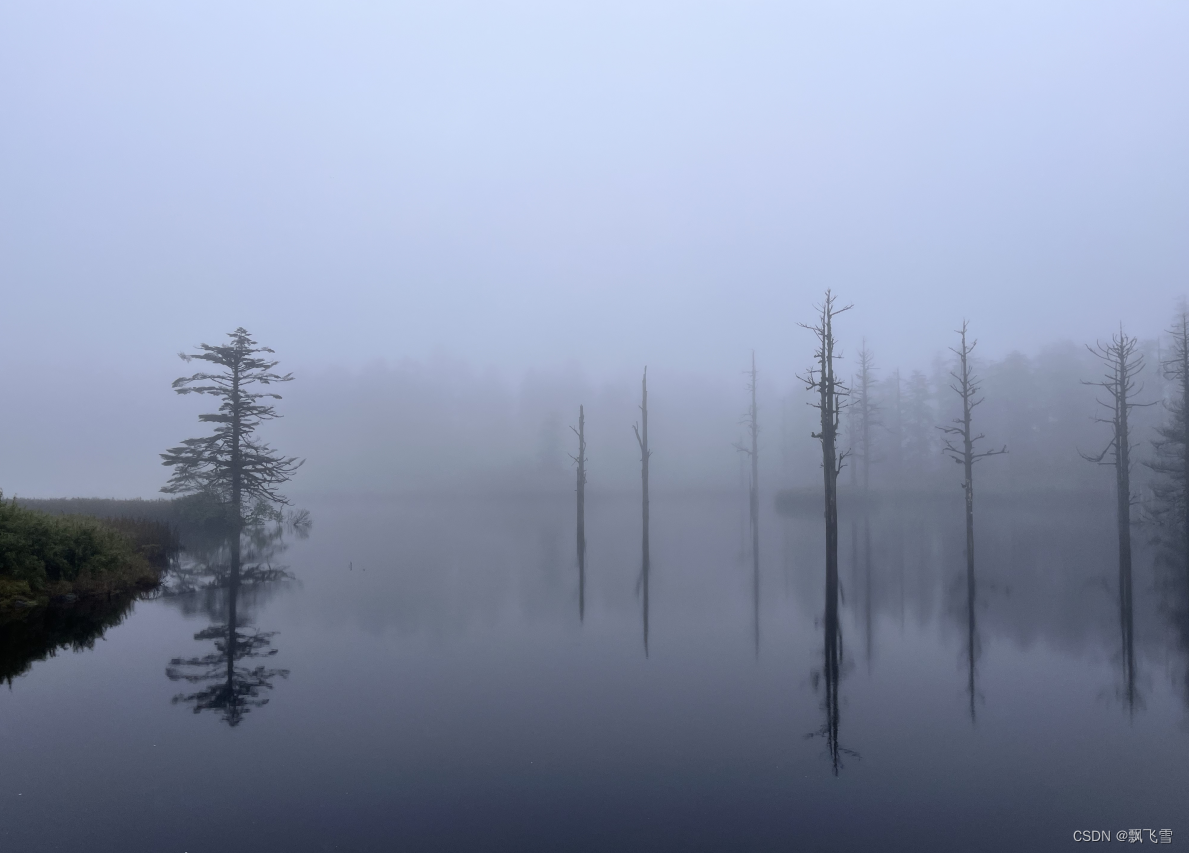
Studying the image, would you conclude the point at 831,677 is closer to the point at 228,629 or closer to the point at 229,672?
the point at 229,672

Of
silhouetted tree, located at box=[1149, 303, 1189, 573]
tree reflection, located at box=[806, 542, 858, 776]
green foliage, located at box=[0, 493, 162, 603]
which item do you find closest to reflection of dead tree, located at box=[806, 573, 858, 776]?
tree reflection, located at box=[806, 542, 858, 776]

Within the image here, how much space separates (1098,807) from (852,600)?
13.0 meters

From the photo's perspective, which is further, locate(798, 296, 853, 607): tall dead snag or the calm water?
locate(798, 296, 853, 607): tall dead snag

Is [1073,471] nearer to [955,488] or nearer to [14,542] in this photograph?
[955,488]

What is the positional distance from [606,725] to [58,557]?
16.9 meters

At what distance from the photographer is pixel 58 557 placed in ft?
60.3

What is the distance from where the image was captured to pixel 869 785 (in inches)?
332

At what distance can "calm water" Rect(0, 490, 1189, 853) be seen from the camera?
7449 mm

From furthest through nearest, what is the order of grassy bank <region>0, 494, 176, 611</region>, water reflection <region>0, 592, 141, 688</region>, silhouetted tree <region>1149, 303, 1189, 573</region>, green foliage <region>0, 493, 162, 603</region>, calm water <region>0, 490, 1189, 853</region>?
silhouetted tree <region>1149, 303, 1189, 573</region>, green foliage <region>0, 493, 162, 603</region>, grassy bank <region>0, 494, 176, 611</region>, water reflection <region>0, 592, 141, 688</region>, calm water <region>0, 490, 1189, 853</region>

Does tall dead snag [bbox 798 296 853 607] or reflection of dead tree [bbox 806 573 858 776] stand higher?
tall dead snag [bbox 798 296 853 607]

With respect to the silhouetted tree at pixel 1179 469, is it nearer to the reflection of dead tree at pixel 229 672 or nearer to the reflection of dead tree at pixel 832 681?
the reflection of dead tree at pixel 832 681

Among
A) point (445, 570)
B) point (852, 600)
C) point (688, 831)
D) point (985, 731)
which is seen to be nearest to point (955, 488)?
point (852, 600)

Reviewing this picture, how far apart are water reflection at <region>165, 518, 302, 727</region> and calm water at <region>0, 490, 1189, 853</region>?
135mm

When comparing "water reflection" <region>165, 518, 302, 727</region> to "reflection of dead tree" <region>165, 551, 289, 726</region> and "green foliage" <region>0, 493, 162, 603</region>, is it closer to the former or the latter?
"reflection of dead tree" <region>165, 551, 289, 726</region>
